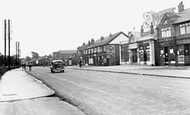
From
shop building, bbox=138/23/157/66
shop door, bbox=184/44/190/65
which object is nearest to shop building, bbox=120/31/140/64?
shop building, bbox=138/23/157/66

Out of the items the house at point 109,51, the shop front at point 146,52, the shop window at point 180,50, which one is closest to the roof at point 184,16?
the shop window at point 180,50

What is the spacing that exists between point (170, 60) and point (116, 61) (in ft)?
92.5

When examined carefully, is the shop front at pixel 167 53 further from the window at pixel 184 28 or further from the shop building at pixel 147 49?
the window at pixel 184 28

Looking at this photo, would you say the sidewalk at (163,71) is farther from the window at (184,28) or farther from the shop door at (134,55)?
the shop door at (134,55)

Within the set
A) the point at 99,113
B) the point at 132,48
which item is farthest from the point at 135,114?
the point at 132,48

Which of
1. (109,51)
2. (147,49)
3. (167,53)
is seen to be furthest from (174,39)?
(109,51)

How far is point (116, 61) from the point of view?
65.2 m

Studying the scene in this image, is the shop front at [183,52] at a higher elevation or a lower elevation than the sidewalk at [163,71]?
higher


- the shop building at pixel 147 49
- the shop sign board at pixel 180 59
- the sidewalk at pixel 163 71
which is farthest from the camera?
the shop building at pixel 147 49

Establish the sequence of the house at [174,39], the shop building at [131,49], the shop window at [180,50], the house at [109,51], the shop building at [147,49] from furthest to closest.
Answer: the house at [109,51]
the shop building at [131,49]
the shop building at [147,49]
the shop window at [180,50]
the house at [174,39]

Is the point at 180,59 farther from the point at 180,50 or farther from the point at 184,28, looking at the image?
the point at 184,28

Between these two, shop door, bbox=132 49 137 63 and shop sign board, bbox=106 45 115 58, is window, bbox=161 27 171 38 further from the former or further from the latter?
shop sign board, bbox=106 45 115 58

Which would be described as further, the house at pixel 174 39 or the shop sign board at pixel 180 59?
the shop sign board at pixel 180 59

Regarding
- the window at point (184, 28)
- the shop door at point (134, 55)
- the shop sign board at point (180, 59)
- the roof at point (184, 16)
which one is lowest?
the shop sign board at point (180, 59)
